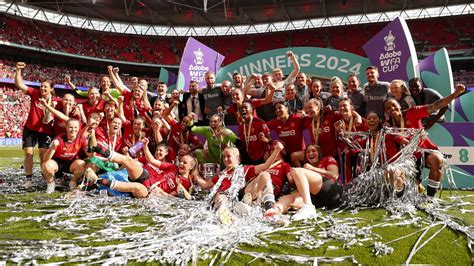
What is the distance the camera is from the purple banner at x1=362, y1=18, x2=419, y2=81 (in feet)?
24.3

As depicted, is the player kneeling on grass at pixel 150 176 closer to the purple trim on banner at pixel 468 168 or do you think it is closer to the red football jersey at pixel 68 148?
the red football jersey at pixel 68 148

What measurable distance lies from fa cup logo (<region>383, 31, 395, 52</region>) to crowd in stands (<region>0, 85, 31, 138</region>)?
27488 millimetres

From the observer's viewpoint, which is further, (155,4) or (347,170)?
(155,4)

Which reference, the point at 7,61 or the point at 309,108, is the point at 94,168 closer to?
the point at 309,108

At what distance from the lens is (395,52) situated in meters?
7.66

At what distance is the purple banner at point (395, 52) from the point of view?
7.42 meters

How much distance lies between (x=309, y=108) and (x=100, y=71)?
120ft

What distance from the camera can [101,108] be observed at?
6227 mm

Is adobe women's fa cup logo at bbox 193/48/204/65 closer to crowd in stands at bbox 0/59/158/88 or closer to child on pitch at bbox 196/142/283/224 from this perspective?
child on pitch at bbox 196/142/283/224

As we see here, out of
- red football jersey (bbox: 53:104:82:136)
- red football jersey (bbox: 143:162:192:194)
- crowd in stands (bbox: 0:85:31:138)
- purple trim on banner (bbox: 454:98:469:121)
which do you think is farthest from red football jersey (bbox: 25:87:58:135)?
crowd in stands (bbox: 0:85:31:138)

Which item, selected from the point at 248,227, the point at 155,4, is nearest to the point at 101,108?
the point at 248,227

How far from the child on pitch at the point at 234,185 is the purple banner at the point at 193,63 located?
6.70m

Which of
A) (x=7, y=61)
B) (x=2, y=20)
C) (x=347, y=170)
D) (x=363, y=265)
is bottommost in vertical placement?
(x=363, y=265)

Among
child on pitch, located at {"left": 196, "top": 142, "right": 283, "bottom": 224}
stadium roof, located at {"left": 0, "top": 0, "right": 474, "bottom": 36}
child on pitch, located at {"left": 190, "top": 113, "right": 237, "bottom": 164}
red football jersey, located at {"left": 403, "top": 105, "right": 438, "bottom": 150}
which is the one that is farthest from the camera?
stadium roof, located at {"left": 0, "top": 0, "right": 474, "bottom": 36}
